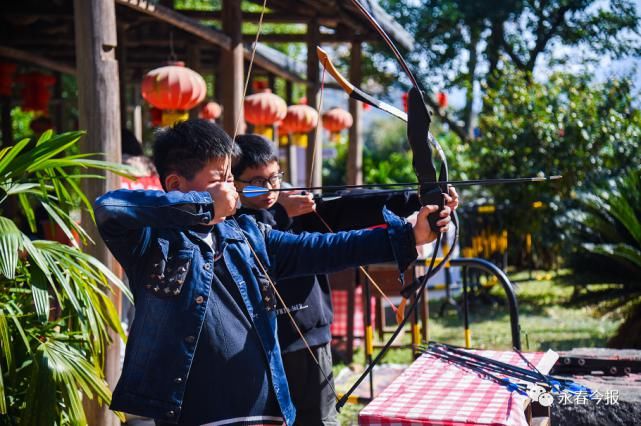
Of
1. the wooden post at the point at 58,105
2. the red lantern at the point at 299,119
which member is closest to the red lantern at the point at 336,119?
the red lantern at the point at 299,119

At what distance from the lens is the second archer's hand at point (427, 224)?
208 cm

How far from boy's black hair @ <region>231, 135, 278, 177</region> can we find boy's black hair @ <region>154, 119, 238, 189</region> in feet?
1.95

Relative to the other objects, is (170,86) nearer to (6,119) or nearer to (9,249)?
(9,249)

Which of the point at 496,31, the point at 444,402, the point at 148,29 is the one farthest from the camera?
the point at 496,31

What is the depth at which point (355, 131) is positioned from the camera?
388 inches

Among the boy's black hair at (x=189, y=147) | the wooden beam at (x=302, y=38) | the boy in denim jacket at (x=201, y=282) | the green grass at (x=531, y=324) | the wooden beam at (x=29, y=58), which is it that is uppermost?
the wooden beam at (x=302, y=38)

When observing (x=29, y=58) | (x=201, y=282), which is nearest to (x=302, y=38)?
(x=29, y=58)

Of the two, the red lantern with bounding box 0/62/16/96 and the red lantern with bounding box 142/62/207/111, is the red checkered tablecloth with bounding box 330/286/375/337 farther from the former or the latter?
the red lantern with bounding box 0/62/16/96

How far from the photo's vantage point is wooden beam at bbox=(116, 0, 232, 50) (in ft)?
16.8

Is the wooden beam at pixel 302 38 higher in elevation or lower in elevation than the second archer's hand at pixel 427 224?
higher

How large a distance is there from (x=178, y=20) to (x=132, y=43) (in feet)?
13.0

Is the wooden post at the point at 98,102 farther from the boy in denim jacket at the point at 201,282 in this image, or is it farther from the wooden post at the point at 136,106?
the wooden post at the point at 136,106

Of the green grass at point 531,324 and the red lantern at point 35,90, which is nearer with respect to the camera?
the green grass at point 531,324

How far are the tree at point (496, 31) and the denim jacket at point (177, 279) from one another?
15.4m
